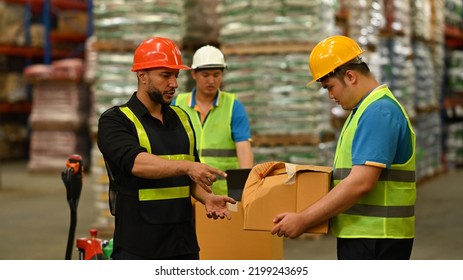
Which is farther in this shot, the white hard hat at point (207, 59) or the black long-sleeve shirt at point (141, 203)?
the white hard hat at point (207, 59)

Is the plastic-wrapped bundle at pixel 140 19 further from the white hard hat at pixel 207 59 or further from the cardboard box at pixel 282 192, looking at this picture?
the cardboard box at pixel 282 192

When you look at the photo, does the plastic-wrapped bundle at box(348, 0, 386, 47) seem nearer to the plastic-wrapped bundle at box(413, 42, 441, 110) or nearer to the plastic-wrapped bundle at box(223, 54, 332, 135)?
the plastic-wrapped bundle at box(223, 54, 332, 135)

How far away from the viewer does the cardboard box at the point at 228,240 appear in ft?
15.3

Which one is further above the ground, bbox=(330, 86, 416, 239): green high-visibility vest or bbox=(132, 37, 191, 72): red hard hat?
bbox=(132, 37, 191, 72): red hard hat

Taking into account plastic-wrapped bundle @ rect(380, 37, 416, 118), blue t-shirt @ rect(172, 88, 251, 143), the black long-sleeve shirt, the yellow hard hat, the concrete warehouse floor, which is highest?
plastic-wrapped bundle @ rect(380, 37, 416, 118)

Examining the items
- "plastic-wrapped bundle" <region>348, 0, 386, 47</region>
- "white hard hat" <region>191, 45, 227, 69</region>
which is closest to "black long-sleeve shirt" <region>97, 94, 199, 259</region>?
"white hard hat" <region>191, 45, 227, 69</region>

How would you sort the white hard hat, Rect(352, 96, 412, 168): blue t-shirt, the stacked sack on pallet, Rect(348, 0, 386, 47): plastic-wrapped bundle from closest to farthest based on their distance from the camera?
Rect(352, 96, 412, 168): blue t-shirt < the white hard hat < Rect(348, 0, 386, 47): plastic-wrapped bundle < the stacked sack on pallet

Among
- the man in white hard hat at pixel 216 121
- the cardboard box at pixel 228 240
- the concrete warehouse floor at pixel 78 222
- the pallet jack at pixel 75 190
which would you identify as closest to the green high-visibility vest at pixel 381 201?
the cardboard box at pixel 228 240

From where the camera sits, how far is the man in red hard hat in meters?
3.19

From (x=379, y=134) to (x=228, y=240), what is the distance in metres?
1.84

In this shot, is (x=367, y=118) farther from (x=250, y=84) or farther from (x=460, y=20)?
(x=460, y=20)

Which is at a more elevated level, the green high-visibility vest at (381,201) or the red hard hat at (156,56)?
the red hard hat at (156,56)

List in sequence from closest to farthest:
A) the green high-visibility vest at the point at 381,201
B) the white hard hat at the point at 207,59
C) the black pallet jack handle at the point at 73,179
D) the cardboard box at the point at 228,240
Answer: the green high-visibility vest at the point at 381,201
the black pallet jack handle at the point at 73,179
the cardboard box at the point at 228,240
the white hard hat at the point at 207,59

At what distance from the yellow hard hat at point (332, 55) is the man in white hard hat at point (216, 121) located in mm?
2083
